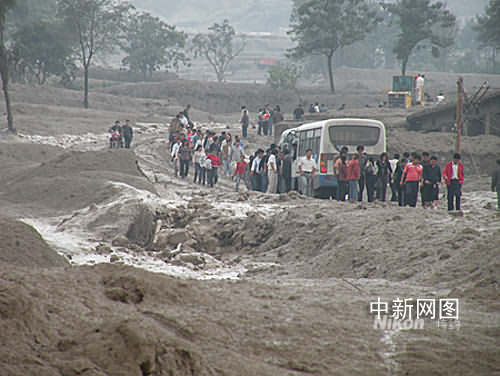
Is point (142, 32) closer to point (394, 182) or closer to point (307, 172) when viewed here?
point (307, 172)

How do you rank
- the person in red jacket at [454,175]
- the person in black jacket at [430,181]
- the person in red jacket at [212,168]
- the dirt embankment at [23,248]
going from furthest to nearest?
the person in red jacket at [212,168] → the person in black jacket at [430,181] → the person in red jacket at [454,175] → the dirt embankment at [23,248]

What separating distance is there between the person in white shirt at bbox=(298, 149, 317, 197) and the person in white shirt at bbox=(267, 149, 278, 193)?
1.09m

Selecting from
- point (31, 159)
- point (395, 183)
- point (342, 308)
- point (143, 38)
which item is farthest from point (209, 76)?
point (342, 308)

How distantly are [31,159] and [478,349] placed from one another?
23534mm

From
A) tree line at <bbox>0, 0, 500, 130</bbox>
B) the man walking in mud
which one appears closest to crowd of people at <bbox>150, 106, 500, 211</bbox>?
the man walking in mud

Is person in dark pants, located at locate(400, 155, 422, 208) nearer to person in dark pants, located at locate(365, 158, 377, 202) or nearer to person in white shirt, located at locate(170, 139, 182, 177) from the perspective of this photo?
person in dark pants, located at locate(365, 158, 377, 202)

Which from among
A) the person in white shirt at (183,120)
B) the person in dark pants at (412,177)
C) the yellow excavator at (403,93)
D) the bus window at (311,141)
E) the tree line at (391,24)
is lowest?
the person in dark pants at (412,177)

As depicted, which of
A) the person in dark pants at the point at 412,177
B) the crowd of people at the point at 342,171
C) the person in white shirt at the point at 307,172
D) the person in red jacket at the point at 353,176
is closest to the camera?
the crowd of people at the point at 342,171

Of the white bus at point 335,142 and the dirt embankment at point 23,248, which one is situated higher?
the white bus at point 335,142

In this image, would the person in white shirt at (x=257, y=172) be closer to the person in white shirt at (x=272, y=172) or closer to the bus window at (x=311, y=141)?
the person in white shirt at (x=272, y=172)

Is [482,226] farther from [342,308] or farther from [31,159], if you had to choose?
[31,159]

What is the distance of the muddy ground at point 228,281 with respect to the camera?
174 inches

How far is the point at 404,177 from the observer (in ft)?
49.4

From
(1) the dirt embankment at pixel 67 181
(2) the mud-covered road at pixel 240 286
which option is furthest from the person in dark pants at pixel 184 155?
(2) the mud-covered road at pixel 240 286
